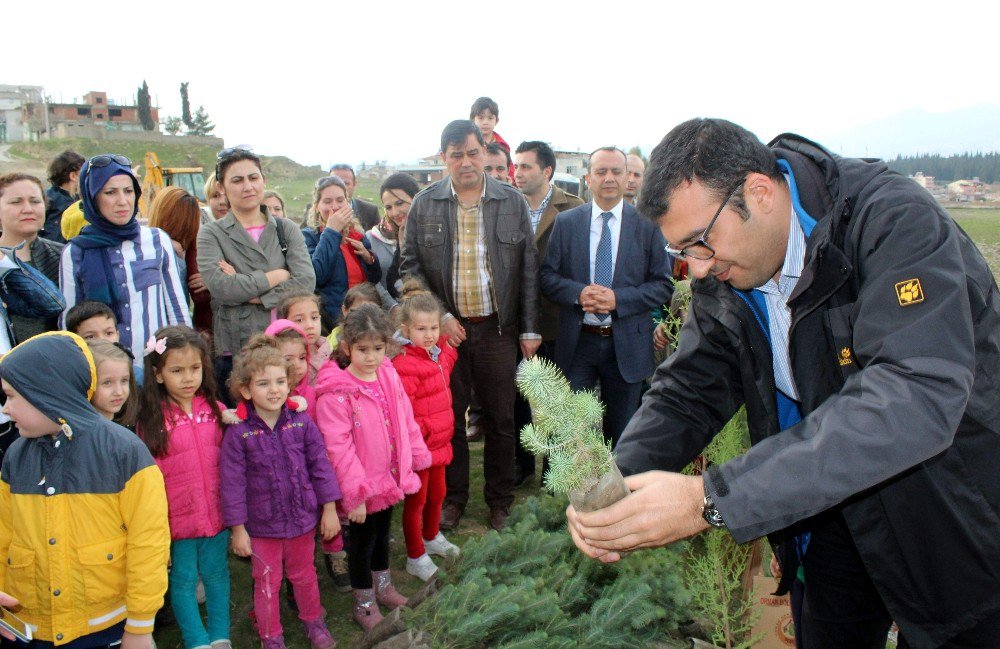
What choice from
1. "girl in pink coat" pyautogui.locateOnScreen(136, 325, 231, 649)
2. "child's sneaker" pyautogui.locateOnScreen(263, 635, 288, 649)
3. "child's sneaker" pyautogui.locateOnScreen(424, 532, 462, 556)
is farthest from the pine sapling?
"child's sneaker" pyautogui.locateOnScreen(424, 532, 462, 556)

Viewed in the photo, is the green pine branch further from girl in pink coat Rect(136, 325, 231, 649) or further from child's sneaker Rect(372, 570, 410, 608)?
child's sneaker Rect(372, 570, 410, 608)

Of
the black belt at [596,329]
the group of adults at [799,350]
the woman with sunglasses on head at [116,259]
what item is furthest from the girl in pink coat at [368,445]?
the black belt at [596,329]

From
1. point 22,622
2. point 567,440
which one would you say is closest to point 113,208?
point 22,622

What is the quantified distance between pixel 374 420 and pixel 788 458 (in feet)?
9.31

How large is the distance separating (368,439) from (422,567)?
1043mm

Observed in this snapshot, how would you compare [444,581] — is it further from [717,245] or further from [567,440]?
[717,245]

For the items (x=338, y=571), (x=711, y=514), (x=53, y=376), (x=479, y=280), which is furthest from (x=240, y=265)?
(x=711, y=514)

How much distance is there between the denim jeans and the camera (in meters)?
3.43

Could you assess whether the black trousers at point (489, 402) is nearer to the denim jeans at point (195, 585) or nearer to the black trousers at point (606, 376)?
the black trousers at point (606, 376)

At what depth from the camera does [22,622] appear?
106 inches

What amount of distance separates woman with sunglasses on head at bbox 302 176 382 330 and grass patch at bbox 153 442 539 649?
1.82 m

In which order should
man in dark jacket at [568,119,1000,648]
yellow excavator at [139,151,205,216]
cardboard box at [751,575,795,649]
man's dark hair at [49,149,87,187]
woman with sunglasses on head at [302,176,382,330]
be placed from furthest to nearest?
yellow excavator at [139,151,205,216], man's dark hair at [49,149,87,187], woman with sunglasses on head at [302,176,382,330], cardboard box at [751,575,795,649], man in dark jacket at [568,119,1000,648]

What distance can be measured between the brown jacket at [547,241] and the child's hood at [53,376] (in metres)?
3.25

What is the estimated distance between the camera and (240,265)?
14.9 feet
